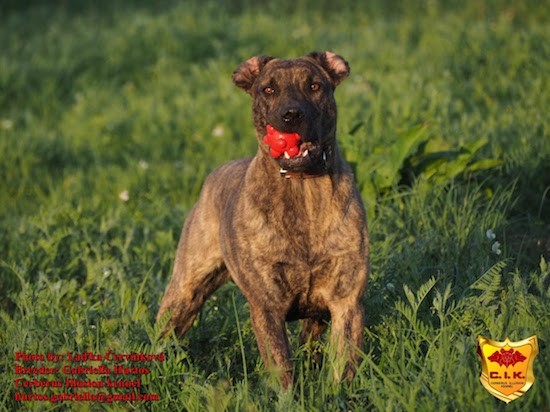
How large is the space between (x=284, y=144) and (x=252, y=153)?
444cm

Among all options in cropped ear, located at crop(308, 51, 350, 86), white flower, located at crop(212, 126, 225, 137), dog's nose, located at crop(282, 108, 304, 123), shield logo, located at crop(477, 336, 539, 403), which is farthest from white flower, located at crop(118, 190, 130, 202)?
shield logo, located at crop(477, 336, 539, 403)

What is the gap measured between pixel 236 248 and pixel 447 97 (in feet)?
14.9

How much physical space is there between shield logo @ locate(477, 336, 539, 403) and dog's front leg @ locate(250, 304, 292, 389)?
3.13 feet

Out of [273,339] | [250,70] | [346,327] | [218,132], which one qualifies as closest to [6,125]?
[218,132]

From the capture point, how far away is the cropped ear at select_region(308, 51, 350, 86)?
509 centimetres

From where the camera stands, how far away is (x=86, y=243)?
709 centimetres

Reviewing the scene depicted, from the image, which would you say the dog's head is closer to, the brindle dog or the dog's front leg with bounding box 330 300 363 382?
the brindle dog

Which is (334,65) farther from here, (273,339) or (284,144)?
(273,339)

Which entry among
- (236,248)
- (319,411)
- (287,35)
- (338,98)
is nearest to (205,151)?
(338,98)

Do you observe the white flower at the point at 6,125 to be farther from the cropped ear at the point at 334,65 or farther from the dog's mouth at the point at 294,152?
the dog's mouth at the point at 294,152

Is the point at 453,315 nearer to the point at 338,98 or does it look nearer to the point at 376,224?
the point at 376,224

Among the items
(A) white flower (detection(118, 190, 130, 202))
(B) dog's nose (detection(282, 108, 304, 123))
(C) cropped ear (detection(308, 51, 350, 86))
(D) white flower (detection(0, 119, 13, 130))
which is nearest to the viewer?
(B) dog's nose (detection(282, 108, 304, 123))

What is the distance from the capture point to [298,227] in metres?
4.67

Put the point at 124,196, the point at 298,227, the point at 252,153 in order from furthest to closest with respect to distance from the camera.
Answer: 1. the point at 252,153
2. the point at 124,196
3. the point at 298,227
